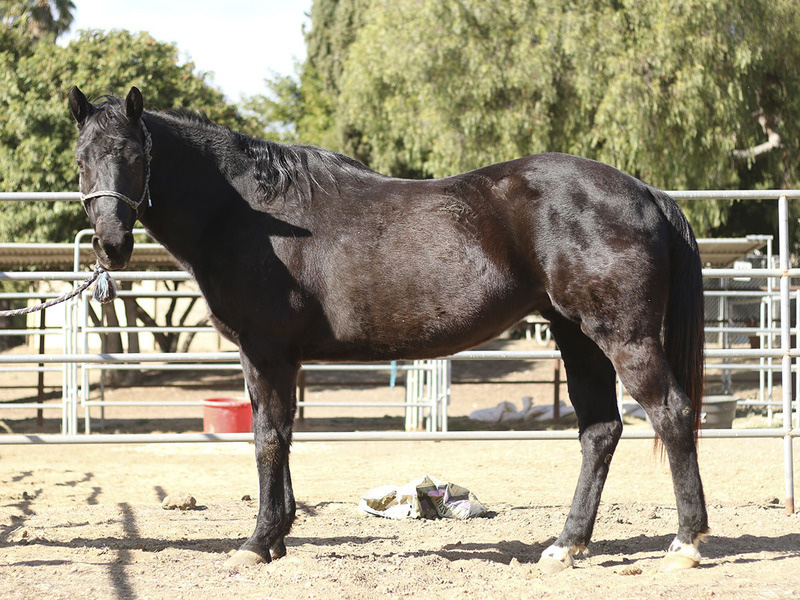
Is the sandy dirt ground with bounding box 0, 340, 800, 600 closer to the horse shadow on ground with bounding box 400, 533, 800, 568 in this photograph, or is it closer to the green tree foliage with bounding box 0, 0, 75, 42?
the horse shadow on ground with bounding box 400, 533, 800, 568

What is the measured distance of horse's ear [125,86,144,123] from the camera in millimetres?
3252

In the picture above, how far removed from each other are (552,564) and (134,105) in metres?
2.69

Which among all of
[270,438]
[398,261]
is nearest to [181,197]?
[398,261]

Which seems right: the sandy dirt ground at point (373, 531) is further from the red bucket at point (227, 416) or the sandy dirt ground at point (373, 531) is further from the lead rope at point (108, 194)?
the lead rope at point (108, 194)

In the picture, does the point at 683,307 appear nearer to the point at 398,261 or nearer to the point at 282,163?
the point at 398,261

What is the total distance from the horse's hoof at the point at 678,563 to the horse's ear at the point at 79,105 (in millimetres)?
3161

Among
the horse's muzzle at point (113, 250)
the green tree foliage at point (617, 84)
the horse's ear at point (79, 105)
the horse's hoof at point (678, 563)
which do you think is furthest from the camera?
the green tree foliage at point (617, 84)

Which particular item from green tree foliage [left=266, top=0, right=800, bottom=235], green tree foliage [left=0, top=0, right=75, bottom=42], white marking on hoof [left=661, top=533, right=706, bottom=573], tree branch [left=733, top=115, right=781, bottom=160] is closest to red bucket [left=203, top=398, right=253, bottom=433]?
white marking on hoof [left=661, top=533, right=706, bottom=573]

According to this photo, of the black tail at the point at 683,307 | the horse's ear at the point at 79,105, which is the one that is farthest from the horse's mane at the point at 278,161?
the black tail at the point at 683,307

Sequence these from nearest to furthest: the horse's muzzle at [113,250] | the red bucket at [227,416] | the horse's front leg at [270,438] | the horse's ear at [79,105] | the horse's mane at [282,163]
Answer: the horse's muzzle at [113,250] < the horse's ear at [79,105] < the horse's front leg at [270,438] < the horse's mane at [282,163] < the red bucket at [227,416]

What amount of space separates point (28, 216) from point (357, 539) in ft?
36.0

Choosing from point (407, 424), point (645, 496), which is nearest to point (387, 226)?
point (645, 496)

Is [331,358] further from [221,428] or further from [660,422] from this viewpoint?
[221,428]

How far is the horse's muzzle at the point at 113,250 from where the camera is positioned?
3158mm
